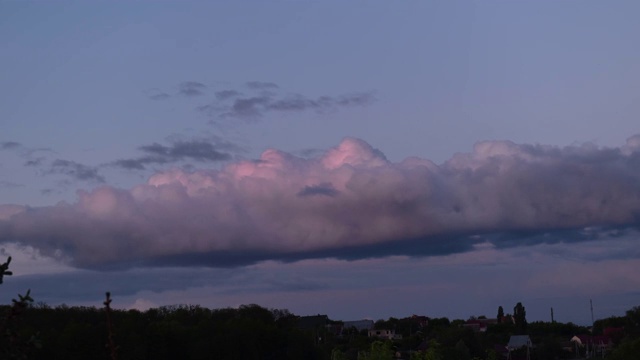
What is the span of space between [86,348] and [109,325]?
73.7 metres

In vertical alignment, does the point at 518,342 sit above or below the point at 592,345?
above

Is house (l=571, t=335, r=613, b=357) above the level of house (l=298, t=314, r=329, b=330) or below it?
below

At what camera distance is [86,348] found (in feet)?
258

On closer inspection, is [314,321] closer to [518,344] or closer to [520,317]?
[520,317]

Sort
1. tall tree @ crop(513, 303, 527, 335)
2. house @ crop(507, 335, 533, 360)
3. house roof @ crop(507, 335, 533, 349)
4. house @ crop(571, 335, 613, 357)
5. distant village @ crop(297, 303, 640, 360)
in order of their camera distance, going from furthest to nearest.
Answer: tall tree @ crop(513, 303, 527, 335) → house roof @ crop(507, 335, 533, 349) → house @ crop(571, 335, 613, 357) → house @ crop(507, 335, 533, 360) → distant village @ crop(297, 303, 640, 360)

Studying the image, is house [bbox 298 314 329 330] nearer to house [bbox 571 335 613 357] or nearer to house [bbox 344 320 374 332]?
house [bbox 344 320 374 332]

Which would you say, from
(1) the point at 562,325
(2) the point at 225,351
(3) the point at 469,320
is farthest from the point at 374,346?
(3) the point at 469,320

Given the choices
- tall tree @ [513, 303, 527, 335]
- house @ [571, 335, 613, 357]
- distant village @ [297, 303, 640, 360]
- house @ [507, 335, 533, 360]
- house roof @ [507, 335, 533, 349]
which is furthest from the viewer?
tall tree @ [513, 303, 527, 335]

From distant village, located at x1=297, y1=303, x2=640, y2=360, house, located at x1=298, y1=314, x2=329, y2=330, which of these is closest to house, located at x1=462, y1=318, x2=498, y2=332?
distant village, located at x1=297, y1=303, x2=640, y2=360

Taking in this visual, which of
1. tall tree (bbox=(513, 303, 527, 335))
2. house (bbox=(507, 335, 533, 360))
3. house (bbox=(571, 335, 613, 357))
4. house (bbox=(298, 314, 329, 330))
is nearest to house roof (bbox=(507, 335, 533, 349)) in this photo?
house (bbox=(507, 335, 533, 360))

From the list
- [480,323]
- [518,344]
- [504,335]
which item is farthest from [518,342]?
[480,323]

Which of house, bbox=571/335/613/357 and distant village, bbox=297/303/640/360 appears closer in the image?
distant village, bbox=297/303/640/360

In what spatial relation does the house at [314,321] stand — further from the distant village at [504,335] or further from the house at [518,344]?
the house at [518,344]

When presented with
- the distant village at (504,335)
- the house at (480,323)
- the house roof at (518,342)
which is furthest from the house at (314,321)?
the house roof at (518,342)
